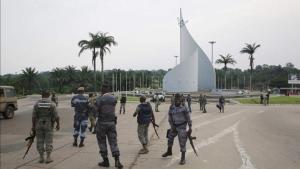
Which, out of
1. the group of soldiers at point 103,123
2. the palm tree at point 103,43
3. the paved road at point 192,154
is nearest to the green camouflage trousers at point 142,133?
the paved road at point 192,154

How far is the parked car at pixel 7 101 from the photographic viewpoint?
80.6ft

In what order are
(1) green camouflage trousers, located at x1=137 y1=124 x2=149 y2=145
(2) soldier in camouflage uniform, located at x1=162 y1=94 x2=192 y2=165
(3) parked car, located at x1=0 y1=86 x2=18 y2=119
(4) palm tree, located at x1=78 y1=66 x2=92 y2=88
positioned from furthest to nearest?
(4) palm tree, located at x1=78 y1=66 x2=92 y2=88 → (3) parked car, located at x1=0 y1=86 x2=18 y2=119 → (1) green camouflage trousers, located at x1=137 y1=124 x2=149 y2=145 → (2) soldier in camouflage uniform, located at x1=162 y1=94 x2=192 y2=165

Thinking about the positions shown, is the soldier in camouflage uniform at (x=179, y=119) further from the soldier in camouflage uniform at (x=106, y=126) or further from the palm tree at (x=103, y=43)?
the palm tree at (x=103, y=43)

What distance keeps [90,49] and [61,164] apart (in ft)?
195

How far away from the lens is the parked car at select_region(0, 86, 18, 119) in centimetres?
2456

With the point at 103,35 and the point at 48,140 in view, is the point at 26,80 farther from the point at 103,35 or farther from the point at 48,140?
the point at 48,140

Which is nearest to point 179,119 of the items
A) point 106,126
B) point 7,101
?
point 106,126

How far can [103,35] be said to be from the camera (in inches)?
2635

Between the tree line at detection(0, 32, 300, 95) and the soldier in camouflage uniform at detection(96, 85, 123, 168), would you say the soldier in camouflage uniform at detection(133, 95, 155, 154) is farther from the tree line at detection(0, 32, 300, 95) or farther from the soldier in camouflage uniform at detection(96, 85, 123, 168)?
the tree line at detection(0, 32, 300, 95)

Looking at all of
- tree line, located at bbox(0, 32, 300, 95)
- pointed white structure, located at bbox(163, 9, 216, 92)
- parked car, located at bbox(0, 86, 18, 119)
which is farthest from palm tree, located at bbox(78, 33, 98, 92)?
parked car, located at bbox(0, 86, 18, 119)

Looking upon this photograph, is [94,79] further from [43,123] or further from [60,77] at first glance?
[43,123]

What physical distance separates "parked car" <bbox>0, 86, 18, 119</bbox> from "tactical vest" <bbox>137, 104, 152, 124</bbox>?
50.5 ft

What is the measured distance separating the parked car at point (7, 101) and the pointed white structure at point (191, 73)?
59.9 metres

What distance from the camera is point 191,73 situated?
85062mm
